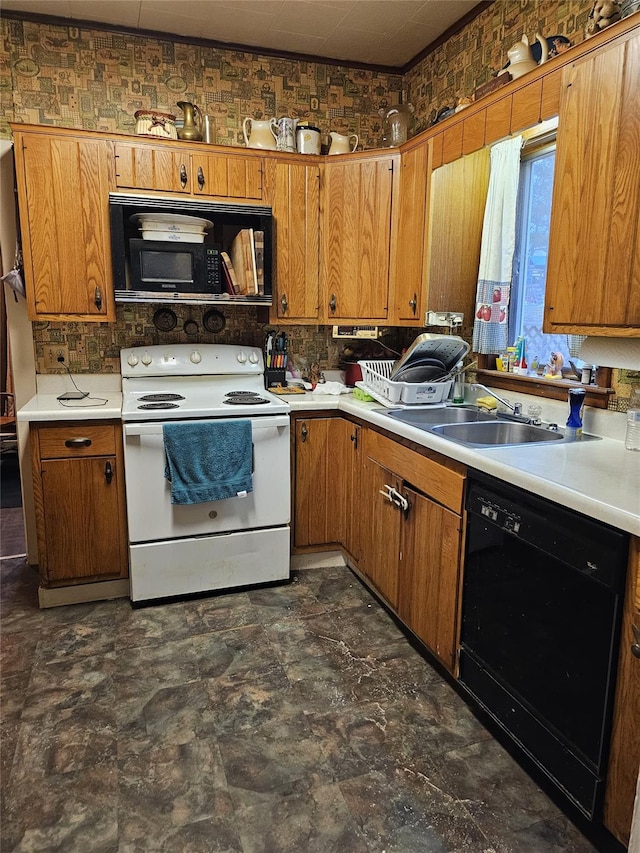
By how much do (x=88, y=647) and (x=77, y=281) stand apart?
1.70m

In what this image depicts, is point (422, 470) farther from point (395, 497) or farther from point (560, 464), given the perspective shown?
point (560, 464)

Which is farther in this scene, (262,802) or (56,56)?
(56,56)

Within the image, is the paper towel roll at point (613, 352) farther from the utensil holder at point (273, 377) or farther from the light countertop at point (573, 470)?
the utensil holder at point (273, 377)

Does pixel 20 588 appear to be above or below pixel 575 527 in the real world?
below

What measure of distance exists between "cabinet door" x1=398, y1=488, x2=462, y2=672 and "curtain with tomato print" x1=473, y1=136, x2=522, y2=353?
90 cm

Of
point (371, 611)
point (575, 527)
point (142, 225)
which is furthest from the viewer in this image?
point (142, 225)

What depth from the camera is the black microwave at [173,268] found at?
2.80 meters

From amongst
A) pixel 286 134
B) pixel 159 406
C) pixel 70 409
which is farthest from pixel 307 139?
pixel 70 409

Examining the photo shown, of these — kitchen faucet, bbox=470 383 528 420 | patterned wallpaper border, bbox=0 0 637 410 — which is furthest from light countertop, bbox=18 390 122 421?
kitchen faucet, bbox=470 383 528 420

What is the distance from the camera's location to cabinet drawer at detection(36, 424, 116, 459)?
2535 mm

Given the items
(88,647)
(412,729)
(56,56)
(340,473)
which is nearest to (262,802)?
(412,729)

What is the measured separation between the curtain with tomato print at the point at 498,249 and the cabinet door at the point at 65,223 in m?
1.81

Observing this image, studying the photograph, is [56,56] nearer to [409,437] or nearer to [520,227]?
[520,227]

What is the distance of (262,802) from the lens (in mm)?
1600
